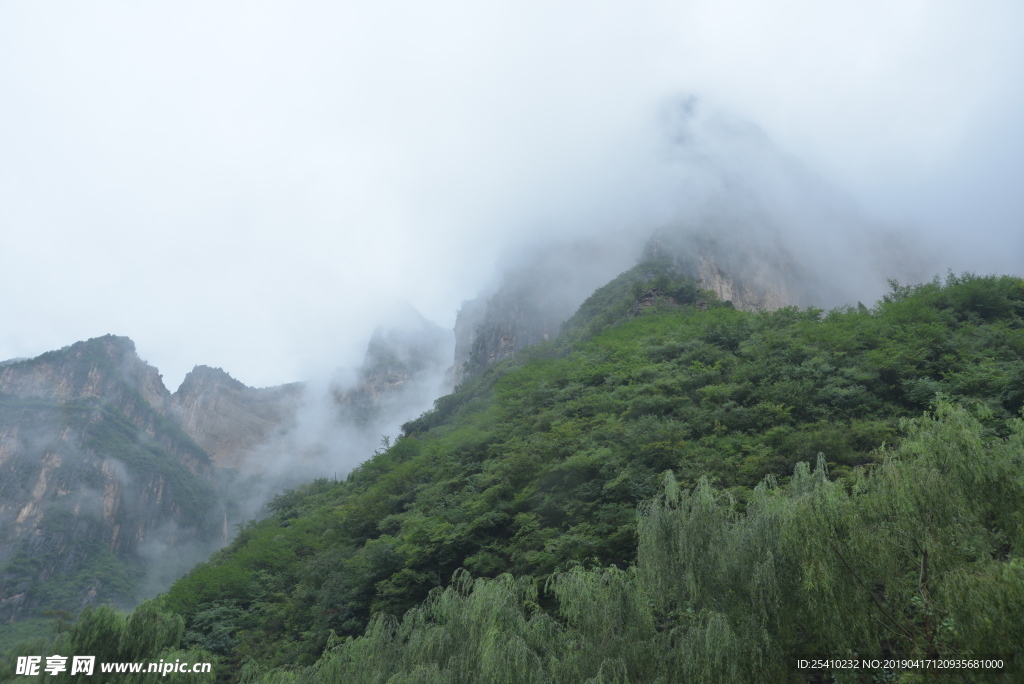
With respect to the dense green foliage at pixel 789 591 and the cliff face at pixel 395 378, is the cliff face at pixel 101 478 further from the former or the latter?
the dense green foliage at pixel 789 591

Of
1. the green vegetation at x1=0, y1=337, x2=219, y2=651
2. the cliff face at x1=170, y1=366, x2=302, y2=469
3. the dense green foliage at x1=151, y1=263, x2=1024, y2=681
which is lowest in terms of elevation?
the dense green foliage at x1=151, y1=263, x2=1024, y2=681

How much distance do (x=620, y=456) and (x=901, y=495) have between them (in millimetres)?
12190

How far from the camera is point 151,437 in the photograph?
109812 millimetres

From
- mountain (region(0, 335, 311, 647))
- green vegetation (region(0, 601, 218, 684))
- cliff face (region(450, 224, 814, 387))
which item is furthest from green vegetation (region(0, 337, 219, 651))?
cliff face (region(450, 224, 814, 387))

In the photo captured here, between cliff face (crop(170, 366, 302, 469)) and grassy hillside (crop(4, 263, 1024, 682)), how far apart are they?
10112cm

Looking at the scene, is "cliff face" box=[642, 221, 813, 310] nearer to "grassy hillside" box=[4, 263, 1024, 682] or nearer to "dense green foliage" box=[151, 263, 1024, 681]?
"grassy hillside" box=[4, 263, 1024, 682]

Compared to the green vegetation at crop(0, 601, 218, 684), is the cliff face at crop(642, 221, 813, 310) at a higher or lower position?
higher

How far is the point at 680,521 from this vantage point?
11680 millimetres

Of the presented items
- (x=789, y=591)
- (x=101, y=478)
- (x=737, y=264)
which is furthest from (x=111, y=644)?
(x=101, y=478)

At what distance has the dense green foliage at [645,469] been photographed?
1221 cm

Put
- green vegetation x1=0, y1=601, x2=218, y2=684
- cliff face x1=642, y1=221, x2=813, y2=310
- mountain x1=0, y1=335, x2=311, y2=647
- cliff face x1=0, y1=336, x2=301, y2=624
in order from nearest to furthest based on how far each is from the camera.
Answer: green vegetation x1=0, y1=601, x2=218, y2=684
cliff face x1=642, y1=221, x2=813, y2=310
mountain x1=0, y1=335, x2=311, y2=647
cliff face x1=0, y1=336, x2=301, y2=624

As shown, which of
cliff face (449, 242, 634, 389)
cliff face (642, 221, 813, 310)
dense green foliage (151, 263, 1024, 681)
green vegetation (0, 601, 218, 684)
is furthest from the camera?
cliff face (449, 242, 634, 389)

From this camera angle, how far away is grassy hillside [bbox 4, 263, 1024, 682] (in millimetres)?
8672

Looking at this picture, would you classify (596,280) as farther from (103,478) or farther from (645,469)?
(103,478)
